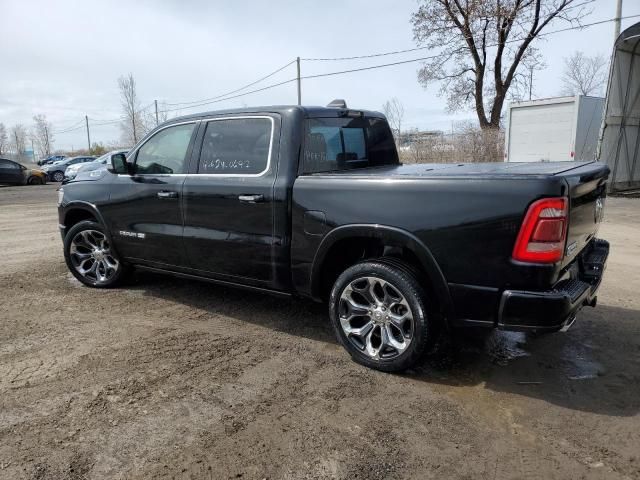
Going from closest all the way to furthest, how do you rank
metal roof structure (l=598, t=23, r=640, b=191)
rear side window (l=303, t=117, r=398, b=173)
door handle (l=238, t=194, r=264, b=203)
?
door handle (l=238, t=194, r=264, b=203)
rear side window (l=303, t=117, r=398, b=173)
metal roof structure (l=598, t=23, r=640, b=191)

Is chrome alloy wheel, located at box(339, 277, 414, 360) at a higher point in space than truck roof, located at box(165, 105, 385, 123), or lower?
lower

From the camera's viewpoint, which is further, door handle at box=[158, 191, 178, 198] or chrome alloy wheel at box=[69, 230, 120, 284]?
chrome alloy wheel at box=[69, 230, 120, 284]

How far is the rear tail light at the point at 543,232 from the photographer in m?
2.82

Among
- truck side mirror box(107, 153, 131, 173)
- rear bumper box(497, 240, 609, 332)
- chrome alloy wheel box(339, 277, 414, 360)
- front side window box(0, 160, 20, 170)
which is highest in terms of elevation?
truck side mirror box(107, 153, 131, 173)

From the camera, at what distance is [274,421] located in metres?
2.96

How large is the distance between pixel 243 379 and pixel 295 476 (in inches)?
43.2

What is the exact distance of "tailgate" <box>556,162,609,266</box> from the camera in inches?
118

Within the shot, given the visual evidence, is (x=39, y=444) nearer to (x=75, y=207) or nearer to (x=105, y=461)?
(x=105, y=461)

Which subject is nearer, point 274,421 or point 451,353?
point 274,421

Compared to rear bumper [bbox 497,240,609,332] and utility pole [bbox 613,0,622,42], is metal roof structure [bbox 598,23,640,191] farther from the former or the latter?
rear bumper [bbox 497,240,609,332]

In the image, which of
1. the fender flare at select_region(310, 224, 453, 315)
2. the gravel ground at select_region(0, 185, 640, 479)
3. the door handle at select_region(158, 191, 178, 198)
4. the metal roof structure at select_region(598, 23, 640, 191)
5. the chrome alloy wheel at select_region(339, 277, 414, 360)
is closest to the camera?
the gravel ground at select_region(0, 185, 640, 479)

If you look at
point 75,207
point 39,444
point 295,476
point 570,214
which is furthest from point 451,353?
point 75,207

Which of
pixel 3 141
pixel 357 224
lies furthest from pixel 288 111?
pixel 3 141

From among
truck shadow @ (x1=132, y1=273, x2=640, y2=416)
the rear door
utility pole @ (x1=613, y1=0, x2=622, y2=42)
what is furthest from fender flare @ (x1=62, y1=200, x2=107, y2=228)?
utility pole @ (x1=613, y1=0, x2=622, y2=42)
